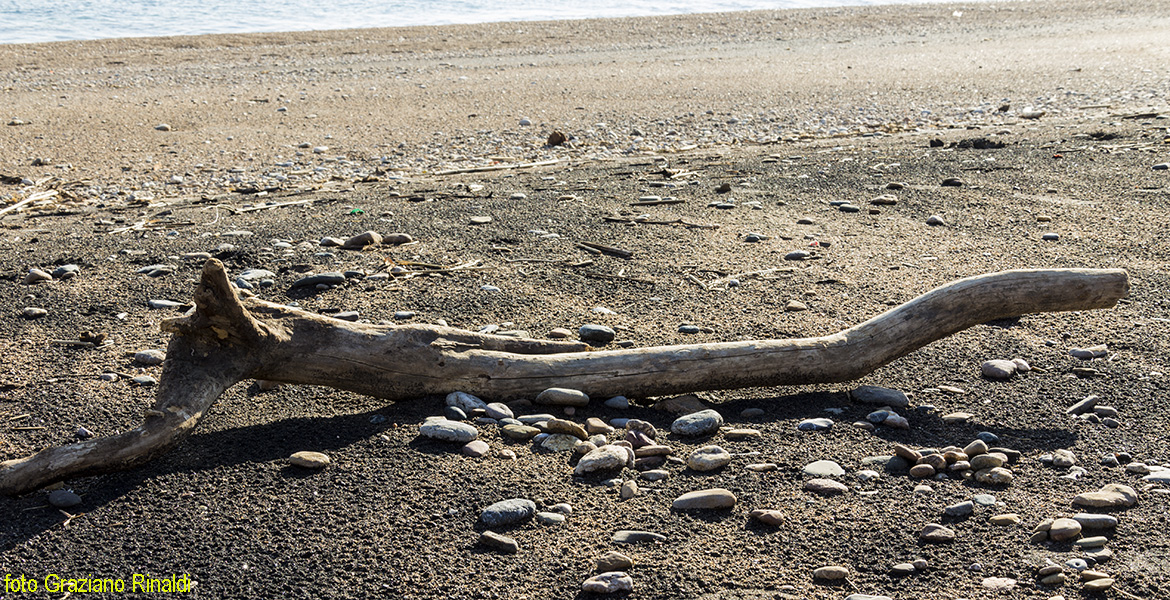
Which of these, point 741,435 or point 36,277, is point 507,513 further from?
point 36,277

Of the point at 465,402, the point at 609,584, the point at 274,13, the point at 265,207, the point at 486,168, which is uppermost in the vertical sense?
the point at 274,13

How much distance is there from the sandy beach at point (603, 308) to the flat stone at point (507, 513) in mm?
45

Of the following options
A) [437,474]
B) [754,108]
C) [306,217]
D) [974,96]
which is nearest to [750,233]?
[306,217]

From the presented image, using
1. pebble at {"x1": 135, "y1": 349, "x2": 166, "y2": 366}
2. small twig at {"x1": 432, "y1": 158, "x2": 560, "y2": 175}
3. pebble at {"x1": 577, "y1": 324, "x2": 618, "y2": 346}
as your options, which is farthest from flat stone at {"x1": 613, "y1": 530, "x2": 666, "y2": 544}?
small twig at {"x1": 432, "y1": 158, "x2": 560, "y2": 175}

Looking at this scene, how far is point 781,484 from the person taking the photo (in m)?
3.05

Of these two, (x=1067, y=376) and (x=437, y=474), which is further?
(x=1067, y=376)

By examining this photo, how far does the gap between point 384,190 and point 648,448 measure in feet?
15.5

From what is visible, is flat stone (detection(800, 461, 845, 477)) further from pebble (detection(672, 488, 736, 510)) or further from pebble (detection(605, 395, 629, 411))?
pebble (detection(605, 395, 629, 411))

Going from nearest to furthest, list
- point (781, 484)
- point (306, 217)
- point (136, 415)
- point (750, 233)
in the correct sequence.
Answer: point (781, 484), point (136, 415), point (750, 233), point (306, 217)

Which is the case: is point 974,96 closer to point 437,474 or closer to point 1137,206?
point 1137,206

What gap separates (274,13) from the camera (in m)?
26.0

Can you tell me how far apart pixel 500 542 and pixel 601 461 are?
20.4 inches

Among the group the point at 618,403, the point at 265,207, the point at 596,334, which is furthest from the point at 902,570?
the point at 265,207

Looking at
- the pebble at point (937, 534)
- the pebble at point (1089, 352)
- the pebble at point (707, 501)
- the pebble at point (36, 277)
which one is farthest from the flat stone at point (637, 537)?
the pebble at point (36, 277)
